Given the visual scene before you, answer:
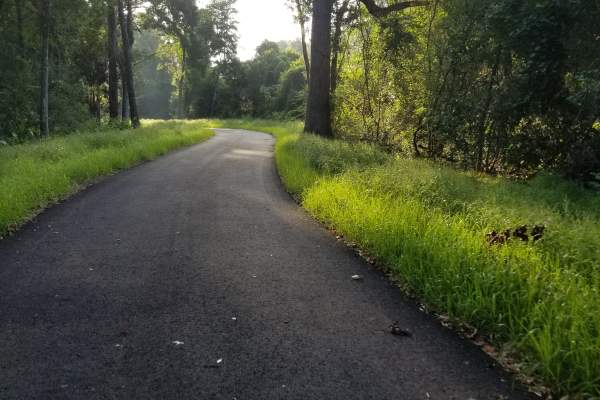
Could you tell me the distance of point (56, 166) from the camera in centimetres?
995

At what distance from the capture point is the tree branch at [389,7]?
53.2 ft

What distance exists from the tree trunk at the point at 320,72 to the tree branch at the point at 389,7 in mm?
1562

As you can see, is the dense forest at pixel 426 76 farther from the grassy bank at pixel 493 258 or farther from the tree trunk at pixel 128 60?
the grassy bank at pixel 493 258

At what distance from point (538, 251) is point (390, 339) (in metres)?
1.98

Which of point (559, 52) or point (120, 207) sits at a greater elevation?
point (559, 52)

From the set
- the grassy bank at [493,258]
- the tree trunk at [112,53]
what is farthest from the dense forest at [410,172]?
the tree trunk at [112,53]

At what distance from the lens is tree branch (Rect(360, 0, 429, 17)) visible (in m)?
16.2

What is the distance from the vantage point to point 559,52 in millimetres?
10703

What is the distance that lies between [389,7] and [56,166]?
1285 cm

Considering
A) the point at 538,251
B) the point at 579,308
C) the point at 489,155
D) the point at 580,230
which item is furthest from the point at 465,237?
the point at 489,155

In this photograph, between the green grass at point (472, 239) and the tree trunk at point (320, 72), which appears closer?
the green grass at point (472, 239)

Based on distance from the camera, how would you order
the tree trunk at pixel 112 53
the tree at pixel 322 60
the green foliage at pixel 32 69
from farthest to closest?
the tree trunk at pixel 112 53
the green foliage at pixel 32 69
the tree at pixel 322 60

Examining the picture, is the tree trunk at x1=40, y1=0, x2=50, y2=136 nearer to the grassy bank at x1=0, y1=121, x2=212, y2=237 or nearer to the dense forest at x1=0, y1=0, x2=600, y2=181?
the dense forest at x1=0, y1=0, x2=600, y2=181

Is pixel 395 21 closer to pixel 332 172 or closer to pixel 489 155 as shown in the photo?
pixel 489 155
